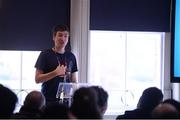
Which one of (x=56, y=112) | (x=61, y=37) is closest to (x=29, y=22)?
(x=61, y=37)

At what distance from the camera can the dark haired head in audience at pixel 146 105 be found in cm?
303

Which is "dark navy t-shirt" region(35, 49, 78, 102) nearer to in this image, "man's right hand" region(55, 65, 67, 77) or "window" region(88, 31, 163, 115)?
"man's right hand" region(55, 65, 67, 77)

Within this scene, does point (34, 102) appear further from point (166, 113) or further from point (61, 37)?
point (61, 37)

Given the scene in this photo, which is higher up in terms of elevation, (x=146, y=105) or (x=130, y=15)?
(x=130, y=15)

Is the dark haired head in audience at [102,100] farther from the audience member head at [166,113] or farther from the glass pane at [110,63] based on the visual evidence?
the glass pane at [110,63]

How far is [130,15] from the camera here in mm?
4875

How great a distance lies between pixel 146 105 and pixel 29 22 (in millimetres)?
2332

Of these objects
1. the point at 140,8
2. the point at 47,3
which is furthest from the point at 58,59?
the point at 140,8

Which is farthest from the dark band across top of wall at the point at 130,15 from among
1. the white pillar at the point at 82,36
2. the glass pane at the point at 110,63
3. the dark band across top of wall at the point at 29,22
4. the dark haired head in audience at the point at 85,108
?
the dark haired head in audience at the point at 85,108

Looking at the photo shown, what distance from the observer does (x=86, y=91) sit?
2215mm

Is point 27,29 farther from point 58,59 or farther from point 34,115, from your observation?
point 34,115

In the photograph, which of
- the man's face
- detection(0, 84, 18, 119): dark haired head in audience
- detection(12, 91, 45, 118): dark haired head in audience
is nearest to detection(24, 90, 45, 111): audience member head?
detection(12, 91, 45, 118): dark haired head in audience

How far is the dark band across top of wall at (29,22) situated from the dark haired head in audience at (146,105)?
2.05 meters

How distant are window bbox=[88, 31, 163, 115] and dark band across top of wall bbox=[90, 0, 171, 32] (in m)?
0.17
